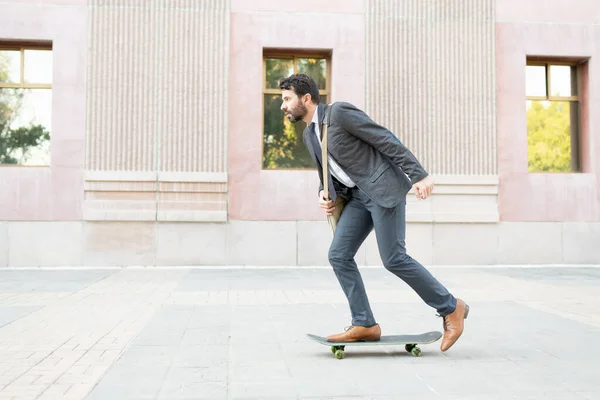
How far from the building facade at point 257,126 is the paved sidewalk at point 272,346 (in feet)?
11.0

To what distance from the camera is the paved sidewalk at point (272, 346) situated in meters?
3.23

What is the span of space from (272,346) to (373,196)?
137 centimetres

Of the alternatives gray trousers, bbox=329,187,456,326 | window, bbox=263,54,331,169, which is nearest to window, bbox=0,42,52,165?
window, bbox=263,54,331,169

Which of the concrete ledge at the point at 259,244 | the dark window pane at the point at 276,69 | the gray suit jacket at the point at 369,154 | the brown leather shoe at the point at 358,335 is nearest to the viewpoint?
the gray suit jacket at the point at 369,154

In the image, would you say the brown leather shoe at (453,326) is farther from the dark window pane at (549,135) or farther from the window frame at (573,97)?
the window frame at (573,97)

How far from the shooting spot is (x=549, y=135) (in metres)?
12.9

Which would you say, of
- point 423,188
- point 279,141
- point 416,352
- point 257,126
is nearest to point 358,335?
point 416,352

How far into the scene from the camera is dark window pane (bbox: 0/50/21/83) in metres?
12.0

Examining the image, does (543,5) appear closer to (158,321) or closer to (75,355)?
A: (158,321)

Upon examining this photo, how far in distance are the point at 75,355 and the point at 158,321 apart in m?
1.42

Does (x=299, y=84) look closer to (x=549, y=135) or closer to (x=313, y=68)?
(x=313, y=68)

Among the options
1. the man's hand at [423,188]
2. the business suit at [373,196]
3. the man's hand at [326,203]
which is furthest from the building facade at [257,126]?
the man's hand at [423,188]

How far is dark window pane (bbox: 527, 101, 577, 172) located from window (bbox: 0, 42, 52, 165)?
10.3m

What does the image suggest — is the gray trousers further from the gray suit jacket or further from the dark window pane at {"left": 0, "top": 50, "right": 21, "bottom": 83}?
the dark window pane at {"left": 0, "top": 50, "right": 21, "bottom": 83}
